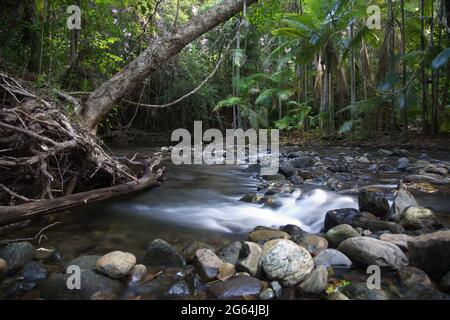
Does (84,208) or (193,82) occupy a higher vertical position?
(193,82)

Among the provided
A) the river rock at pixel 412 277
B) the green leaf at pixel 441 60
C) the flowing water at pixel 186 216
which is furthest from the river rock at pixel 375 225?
the green leaf at pixel 441 60

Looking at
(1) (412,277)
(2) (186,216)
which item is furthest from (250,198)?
(1) (412,277)

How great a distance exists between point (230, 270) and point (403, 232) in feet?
5.29

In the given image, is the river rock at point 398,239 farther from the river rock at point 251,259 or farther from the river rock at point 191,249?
the river rock at point 191,249

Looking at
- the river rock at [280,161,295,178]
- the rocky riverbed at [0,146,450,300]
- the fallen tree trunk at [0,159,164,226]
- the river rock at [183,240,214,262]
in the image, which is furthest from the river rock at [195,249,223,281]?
the river rock at [280,161,295,178]

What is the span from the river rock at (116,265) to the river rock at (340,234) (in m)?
1.58

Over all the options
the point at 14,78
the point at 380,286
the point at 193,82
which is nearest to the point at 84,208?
the point at 14,78

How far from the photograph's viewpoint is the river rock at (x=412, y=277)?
1.99 m

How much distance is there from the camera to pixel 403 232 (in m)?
2.80

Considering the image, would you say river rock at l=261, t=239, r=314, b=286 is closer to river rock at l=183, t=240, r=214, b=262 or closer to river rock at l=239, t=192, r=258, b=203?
river rock at l=183, t=240, r=214, b=262

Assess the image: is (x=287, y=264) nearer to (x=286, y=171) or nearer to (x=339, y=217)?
(x=339, y=217)

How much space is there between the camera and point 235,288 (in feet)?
6.57

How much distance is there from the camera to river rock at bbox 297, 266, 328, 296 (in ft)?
6.41
